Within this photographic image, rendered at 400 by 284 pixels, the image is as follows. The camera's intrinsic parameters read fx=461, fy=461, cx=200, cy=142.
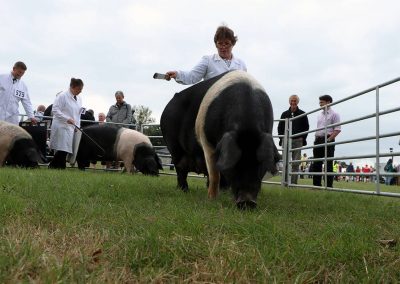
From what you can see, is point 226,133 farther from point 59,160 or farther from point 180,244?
point 59,160

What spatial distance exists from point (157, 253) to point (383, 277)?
3.52 ft

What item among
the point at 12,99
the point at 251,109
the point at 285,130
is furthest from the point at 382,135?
the point at 12,99

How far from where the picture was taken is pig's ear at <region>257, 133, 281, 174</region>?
13.1 ft

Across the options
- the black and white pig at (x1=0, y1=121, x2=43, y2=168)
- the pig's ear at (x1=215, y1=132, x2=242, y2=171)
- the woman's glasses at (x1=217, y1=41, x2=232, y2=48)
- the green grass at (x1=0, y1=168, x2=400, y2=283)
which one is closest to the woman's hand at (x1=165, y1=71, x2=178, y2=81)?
the woman's glasses at (x1=217, y1=41, x2=232, y2=48)

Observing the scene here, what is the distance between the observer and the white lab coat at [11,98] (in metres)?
9.75

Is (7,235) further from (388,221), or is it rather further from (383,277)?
(388,221)

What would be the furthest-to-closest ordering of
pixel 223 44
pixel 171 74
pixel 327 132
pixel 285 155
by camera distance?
pixel 285 155
pixel 327 132
pixel 223 44
pixel 171 74

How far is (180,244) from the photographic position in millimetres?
2404

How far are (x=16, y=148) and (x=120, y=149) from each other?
2383 mm

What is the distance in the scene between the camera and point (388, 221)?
12.6 feet

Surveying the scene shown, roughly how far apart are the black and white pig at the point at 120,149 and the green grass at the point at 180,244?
6.89 metres

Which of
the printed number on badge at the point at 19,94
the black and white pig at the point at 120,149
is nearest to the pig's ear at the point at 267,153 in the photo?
the black and white pig at the point at 120,149

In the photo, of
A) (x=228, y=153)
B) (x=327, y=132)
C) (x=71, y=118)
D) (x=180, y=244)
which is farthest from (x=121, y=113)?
(x=180, y=244)

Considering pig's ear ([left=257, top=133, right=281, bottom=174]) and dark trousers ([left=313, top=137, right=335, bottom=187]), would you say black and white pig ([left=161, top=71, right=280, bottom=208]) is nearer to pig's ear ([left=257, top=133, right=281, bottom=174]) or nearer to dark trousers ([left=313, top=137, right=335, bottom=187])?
pig's ear ([left=257, top=133, right=281, bottom=174])
